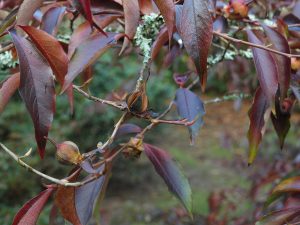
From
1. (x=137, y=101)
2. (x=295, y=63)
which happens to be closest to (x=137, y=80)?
(x=137, y=101)

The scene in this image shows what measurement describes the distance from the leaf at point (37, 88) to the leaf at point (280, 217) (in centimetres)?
43

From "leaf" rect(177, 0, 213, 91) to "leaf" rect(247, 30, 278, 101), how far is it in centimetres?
13

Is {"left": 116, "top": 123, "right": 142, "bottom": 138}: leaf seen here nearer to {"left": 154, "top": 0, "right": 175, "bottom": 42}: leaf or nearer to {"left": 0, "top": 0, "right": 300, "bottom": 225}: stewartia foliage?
{"left": 0, "top": 0, "right": 300, "bottom": 225}: stewartia foliage

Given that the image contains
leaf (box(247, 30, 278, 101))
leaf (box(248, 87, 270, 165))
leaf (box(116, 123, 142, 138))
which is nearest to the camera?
leaf (box(247, 30, 278, 101))

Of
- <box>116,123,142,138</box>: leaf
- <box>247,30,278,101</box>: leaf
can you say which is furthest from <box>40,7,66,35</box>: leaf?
<box>247,30,278,101</box>: leaf

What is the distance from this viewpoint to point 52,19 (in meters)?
1.00

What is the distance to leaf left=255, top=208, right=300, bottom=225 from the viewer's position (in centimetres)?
90

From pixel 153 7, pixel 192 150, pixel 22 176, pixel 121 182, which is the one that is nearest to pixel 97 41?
pixel 153 7

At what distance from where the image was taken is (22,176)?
3.09 metres

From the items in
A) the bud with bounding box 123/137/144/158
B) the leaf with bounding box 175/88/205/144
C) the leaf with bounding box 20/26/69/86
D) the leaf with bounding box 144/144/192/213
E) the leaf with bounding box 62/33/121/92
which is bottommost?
the leaf with bounding box 144/144/192/213

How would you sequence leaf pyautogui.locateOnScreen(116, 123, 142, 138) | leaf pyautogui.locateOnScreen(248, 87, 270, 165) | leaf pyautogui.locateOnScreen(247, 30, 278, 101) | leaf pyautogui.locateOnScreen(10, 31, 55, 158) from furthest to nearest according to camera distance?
leaf pyautogui.locateOnScreen(116, 123, 142, 138)
leaf pyautogui.locateOnScreen(248, 87, 270, 165)
leaf pyautogui.locateOnScreen(247, 30, 278, 101)
leaf pyautogui.locateOnScreen(10, 31, 55, 158)

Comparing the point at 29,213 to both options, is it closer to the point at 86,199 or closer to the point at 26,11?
the point at 86,199

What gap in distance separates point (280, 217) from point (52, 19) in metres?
Result: 0.59

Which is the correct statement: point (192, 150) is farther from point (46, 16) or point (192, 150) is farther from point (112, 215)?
point (46, 16)
